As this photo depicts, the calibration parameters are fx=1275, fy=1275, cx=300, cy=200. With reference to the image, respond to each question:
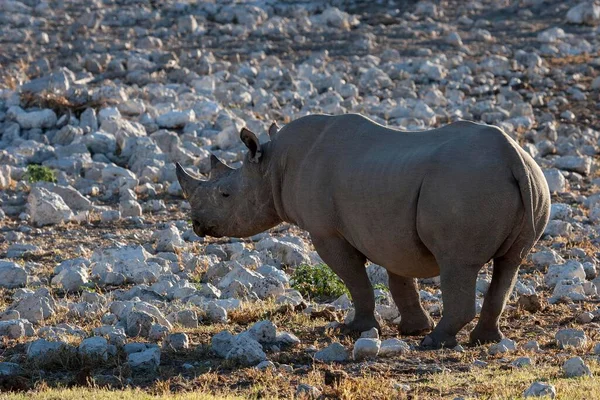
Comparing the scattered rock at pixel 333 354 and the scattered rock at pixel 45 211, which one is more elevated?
the scattered rock at pixel 333 354

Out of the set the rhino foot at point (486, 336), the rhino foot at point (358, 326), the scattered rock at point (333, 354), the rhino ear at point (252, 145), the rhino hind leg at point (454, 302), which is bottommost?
the rhino foot at point (358, 326)

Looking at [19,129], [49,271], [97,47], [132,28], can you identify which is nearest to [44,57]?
[97,47]

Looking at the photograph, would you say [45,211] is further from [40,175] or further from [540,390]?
[540,390]

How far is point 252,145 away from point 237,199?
513 mm

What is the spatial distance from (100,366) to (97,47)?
1862 cm

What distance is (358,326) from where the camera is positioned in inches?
391

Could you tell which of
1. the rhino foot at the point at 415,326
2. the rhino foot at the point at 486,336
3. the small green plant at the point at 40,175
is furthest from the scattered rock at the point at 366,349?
the small green plant at the point at 40,175

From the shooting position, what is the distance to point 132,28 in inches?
1166

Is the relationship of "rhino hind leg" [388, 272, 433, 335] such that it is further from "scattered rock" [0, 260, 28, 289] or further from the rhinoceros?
"scattered rock" [0, 260, 28, 289]

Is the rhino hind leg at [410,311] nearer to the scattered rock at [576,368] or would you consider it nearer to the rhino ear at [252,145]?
the rhino ear at [252,145]

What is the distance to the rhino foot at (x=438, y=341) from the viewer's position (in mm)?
9234

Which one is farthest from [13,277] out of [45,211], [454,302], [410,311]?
[454,302]

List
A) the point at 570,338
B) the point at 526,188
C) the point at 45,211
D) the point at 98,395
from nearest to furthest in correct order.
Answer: the point at 98,395, the point at 526,188, the point at 570,338, the point at 45,211

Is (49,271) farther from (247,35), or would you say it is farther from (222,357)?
(247,35)
